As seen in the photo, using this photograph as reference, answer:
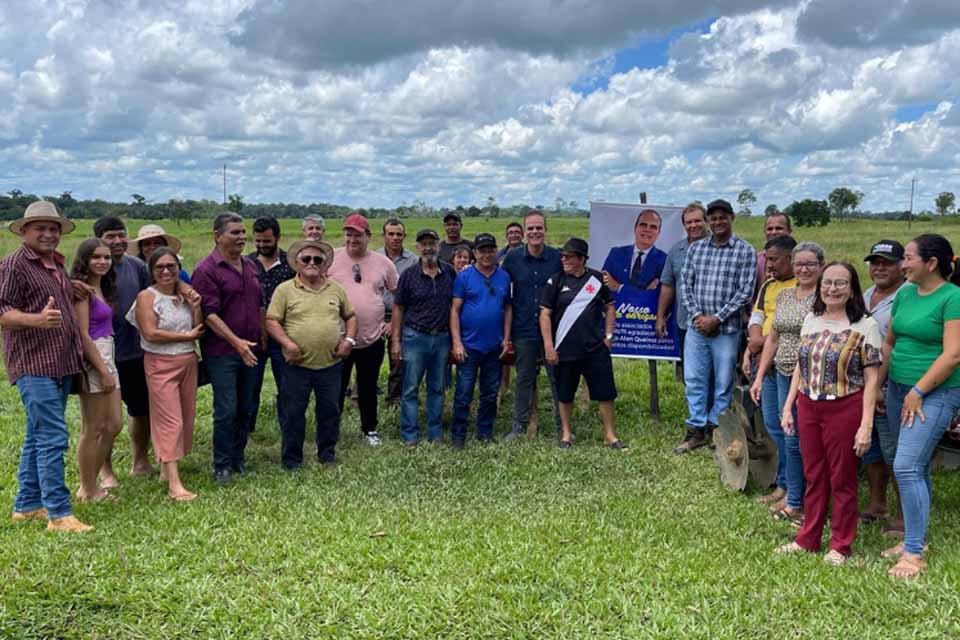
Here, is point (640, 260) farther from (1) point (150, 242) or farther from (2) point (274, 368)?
(1) point (150, 242)

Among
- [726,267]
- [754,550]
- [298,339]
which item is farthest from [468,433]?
[754,550]

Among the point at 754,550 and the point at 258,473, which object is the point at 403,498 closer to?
the point at 258,473

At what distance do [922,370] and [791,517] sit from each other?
5.33 ft

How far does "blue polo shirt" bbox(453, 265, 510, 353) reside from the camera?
7.44 meters

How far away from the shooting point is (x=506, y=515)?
221 inches

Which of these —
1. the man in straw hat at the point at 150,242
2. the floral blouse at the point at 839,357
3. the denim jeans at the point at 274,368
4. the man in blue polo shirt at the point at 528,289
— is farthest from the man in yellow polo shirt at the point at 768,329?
the man in straw hat at the point at 150,242

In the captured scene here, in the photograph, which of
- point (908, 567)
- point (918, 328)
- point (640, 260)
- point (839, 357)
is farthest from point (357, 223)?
point (908, 567)

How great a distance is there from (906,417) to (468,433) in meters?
4.56

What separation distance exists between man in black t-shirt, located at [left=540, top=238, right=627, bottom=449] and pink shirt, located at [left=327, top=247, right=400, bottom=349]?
1673 mm

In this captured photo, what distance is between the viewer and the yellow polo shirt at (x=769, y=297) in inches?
239

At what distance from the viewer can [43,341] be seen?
198 inches

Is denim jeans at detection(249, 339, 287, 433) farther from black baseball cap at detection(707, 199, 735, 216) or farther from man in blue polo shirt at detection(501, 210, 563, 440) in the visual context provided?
black baseball cap at detection(707, 199, 735, 216)

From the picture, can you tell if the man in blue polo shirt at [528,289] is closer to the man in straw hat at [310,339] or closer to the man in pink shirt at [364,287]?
the man in pink shirt at [364,287]

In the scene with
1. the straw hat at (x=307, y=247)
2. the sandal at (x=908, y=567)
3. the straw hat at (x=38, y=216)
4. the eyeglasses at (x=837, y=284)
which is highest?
the straw hat at (x=38, y=216)
